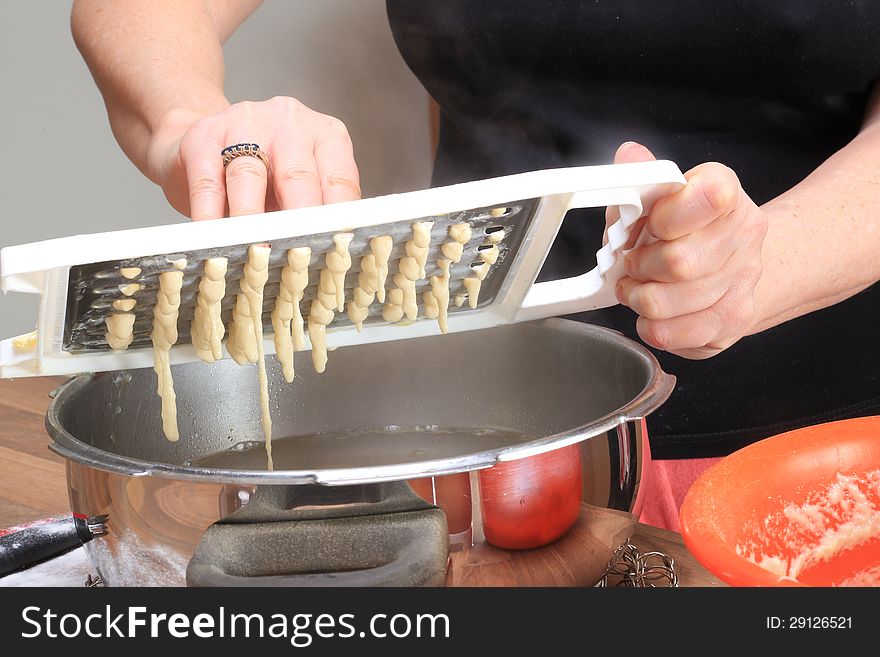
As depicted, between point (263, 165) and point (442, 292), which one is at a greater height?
point (263, 165)

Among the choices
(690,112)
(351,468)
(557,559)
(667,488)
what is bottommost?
(667,488)

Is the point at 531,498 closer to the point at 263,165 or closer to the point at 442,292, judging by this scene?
the point at 442,292

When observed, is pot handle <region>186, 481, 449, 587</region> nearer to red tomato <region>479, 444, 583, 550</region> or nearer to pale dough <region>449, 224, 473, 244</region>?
red tomato <region>479, 444, 583, 550</region>

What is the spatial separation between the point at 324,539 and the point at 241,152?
1.14 feet

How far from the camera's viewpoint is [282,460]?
3.03 feet

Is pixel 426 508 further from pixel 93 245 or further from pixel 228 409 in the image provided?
pixel 228 409

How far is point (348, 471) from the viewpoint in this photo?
1.88 feet

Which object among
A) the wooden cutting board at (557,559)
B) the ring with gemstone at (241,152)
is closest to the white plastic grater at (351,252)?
the ring with gemstone at (241,152)

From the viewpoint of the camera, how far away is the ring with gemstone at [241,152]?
803 mm

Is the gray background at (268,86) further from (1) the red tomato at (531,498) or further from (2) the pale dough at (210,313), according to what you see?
(1) the red tomato at (531,498)

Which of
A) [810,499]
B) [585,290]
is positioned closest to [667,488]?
[585,290]

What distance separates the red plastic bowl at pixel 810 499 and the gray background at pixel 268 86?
1.55 meters

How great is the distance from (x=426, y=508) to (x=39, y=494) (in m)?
0.50
